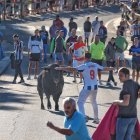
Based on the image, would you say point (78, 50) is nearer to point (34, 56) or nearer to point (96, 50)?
point (96, 50)

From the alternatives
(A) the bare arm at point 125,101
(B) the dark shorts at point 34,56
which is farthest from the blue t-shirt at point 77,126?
(B) the dark shorts at point 34,56

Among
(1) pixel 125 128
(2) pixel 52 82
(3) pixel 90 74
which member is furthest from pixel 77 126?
(2) pixel 52 82

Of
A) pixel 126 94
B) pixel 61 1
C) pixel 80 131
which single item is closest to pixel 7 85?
pixel 126 94

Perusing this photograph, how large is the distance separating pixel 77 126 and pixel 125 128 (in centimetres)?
220

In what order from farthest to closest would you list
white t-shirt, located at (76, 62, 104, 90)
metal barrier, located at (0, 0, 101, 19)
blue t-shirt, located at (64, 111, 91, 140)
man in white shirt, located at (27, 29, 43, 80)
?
metal barrier, located at (0, 0, 101, 19) < man in white shirt, located at (27, 29, 43, 80) < white t-shirt, located at (76, 62, 104, 90) < blue t-shirt, located at (64, 111, 91, 140)

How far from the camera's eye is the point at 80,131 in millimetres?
9859

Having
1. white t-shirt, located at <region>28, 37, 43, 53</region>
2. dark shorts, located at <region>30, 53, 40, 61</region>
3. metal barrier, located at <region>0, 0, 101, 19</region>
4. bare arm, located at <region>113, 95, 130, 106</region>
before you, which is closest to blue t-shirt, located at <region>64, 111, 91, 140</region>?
bare arm, located at <region>113, 95, 130, 106</region>

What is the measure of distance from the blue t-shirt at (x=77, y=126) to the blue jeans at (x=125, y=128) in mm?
1904

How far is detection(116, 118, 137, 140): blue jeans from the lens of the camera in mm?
11742

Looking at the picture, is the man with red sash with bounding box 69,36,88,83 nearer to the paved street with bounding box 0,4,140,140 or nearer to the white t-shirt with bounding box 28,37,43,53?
the paved street with bounding box 0,4,140,140

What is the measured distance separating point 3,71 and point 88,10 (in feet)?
95.4

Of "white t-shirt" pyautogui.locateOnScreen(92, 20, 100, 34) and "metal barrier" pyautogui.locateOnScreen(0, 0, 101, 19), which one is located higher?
"metal barrier" pyautogui.locateOnScreen(0, 0, 101, 19)

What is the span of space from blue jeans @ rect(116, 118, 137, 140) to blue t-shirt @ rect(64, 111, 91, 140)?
6.25 feet

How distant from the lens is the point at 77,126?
32.0ft
